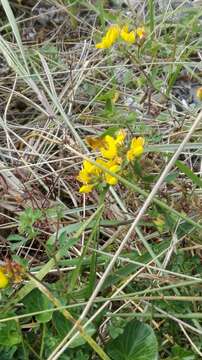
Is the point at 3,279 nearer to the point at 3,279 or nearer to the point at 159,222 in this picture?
the point at 3,279

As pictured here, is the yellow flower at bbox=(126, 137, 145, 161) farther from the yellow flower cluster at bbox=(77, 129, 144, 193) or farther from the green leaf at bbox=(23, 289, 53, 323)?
the green leaf at bbox=(23, 289, 53, 323)

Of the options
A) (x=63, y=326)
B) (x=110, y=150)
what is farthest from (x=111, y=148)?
(x=63, y=326)

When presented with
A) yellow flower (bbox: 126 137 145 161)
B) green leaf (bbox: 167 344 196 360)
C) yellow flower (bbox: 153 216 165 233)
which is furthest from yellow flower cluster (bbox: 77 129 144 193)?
green leaf (bbox: 167 344 196 360)

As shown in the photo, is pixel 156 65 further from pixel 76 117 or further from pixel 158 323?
pixel 158 323

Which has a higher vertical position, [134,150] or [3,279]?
[134,150]

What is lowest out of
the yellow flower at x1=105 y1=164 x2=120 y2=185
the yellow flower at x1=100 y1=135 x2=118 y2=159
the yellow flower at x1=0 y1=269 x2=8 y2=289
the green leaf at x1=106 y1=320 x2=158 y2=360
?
the green leaf at x1=106 y1=320 x2=158 y2=360

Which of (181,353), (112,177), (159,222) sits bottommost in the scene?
(181,353)

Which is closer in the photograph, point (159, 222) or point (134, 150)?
point (134, 150)

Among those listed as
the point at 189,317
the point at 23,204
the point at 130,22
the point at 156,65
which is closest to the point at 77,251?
the point at 23,204

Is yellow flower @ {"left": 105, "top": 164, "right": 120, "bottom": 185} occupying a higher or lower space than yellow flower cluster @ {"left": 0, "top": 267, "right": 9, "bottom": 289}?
higher
